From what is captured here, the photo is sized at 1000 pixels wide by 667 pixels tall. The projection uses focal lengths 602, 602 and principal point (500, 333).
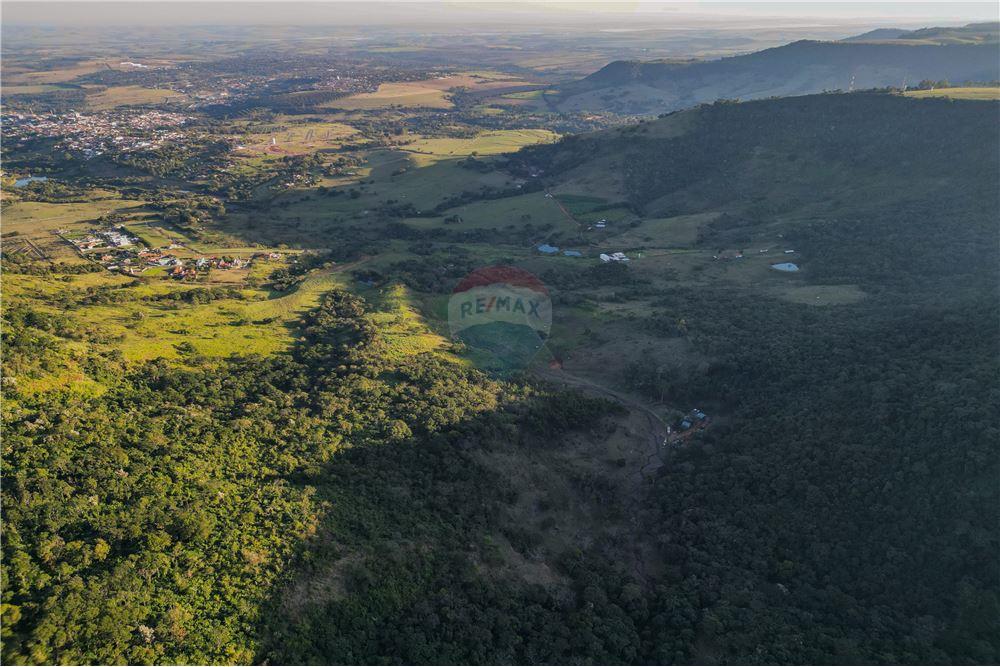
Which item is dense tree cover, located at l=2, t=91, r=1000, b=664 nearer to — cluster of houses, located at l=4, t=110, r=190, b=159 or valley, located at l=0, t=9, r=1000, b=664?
valley, located at l=0, t=9, r=1000, b=664

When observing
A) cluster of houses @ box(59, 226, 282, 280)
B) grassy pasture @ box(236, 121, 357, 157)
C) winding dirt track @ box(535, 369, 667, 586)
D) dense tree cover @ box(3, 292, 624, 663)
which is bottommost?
winding dirt track @ box(535, 369, 667, 586)

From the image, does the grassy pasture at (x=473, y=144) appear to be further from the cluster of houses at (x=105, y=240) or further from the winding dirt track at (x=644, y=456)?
the winding dirt track at (x=644, y=456)

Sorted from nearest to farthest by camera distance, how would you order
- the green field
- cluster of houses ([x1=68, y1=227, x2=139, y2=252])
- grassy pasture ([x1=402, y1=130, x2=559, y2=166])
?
cluster of houses ([x1=68, y1=227, x2=139, y2=252]) < the green field < grassy pasture ([x1=402, y1=130, x2=559, y2=166])

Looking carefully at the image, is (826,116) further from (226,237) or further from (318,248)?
(226,237)

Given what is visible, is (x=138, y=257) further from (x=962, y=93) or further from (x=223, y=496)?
(x=962, y=93)

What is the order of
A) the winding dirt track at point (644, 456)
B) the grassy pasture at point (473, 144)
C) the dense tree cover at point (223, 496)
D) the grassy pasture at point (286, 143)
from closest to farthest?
the dense tree cover at point (223, 496) → the winding dirt track at point (644, 456) → the grassy pasture at point (473, 144) → the grassy pasture at point (286, 143)

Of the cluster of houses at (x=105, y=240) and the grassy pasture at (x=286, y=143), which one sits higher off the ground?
the grassy pasture at (x=286, y=143)

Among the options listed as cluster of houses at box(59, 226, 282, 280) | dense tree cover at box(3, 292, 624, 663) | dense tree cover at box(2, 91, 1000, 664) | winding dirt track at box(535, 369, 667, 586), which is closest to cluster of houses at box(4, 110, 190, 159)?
cluster of houses at box(59, 226, 282, 280)

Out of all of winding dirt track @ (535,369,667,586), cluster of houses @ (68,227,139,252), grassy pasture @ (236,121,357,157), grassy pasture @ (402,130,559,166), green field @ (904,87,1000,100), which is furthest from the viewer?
grassy pasture @ (236,121,357,157)

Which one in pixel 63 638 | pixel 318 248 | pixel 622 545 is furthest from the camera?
pixel 318 248

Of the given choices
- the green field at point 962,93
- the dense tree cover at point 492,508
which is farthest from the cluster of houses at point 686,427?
the green field at point 962,93

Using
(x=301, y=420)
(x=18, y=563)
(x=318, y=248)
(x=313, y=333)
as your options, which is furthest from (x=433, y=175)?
(x=18, y=563)
